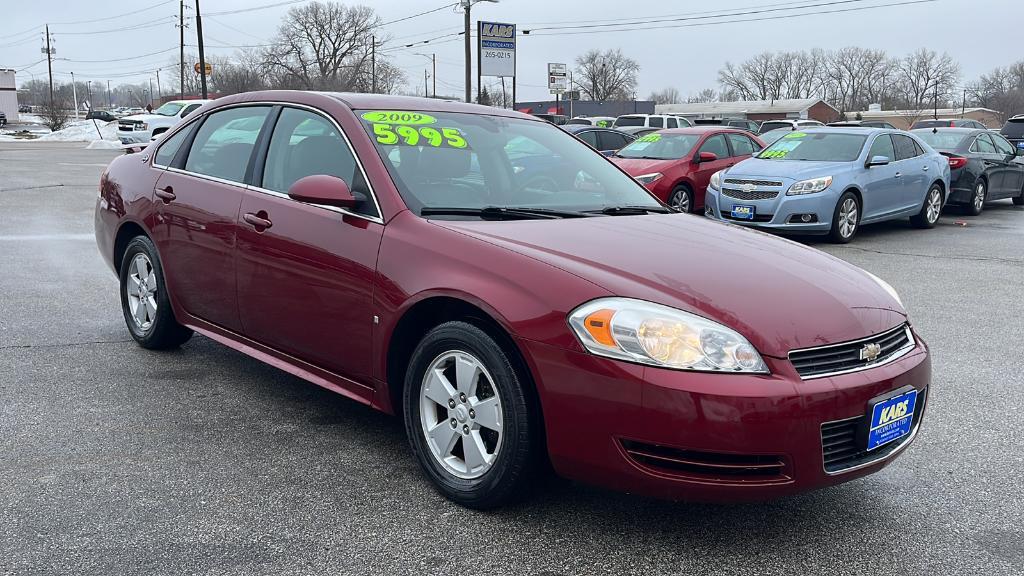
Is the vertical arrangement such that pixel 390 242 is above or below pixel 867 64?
below

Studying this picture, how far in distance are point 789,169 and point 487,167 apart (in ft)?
26.6

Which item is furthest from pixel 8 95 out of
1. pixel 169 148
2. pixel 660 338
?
pixel 660 338

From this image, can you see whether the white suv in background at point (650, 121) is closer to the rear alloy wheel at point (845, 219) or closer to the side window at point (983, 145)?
the side window at point (983, 145)

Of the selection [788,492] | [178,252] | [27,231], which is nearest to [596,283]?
[788,492]

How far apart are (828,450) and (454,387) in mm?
1312

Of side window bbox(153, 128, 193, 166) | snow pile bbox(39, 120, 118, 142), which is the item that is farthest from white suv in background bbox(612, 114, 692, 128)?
snow pile bbox(39, 120, 118, 142)

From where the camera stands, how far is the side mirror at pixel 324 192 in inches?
141

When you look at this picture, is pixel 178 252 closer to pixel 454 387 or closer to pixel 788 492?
pixel 454 387

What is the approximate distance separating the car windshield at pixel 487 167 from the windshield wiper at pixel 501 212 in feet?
0.04

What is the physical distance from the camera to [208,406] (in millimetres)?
4387

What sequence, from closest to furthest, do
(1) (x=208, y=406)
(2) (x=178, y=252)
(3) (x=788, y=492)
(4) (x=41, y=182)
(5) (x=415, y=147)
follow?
(3) (x=788, y=492) < (5) (x=415, y=147) < (1) (x=208, y=406) < (2) (x=178, y=252) < (4) (x=41, y=182)

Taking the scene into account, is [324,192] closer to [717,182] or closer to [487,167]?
[487,167]

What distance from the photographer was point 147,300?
17.2ft

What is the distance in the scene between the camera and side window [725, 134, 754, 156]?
14.4m
